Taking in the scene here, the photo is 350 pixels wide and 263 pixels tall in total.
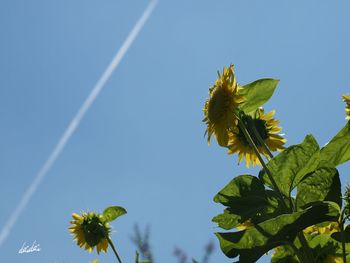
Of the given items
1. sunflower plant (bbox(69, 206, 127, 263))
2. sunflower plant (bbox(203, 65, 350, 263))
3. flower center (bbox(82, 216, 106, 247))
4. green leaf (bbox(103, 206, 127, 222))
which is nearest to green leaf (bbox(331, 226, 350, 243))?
sunflower plant (bbox(203, 65, 350, 263))

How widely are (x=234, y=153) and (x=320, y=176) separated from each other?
625 millimetres

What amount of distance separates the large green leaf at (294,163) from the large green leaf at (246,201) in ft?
0.15

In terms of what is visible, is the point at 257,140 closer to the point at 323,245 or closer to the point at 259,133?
the point at 259,133

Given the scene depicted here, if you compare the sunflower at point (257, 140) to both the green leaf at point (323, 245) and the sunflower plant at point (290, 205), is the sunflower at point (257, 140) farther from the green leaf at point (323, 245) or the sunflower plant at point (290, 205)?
the green leaf at point (323, 245)

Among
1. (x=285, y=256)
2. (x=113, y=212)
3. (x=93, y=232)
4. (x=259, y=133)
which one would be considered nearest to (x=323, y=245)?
(x=285, y=256)

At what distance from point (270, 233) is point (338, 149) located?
1.09 ft

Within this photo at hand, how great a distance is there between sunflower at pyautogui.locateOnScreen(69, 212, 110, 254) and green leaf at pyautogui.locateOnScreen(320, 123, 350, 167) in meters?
1.50

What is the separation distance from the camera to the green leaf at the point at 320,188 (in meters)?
1.32

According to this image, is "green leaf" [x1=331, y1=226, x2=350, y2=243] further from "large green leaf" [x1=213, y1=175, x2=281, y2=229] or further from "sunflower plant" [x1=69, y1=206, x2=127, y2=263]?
"sunflower plant" [x1=69, y1=206, x2=127, y2=263]

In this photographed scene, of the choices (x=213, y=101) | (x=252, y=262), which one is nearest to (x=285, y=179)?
(x=252, y=262)

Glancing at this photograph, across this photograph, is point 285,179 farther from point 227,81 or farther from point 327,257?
point 227,81

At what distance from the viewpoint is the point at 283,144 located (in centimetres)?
200

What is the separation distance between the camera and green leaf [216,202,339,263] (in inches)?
47.6

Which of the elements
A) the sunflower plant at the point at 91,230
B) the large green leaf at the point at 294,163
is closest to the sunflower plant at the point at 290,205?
the large green leaf at the point at 294,163
